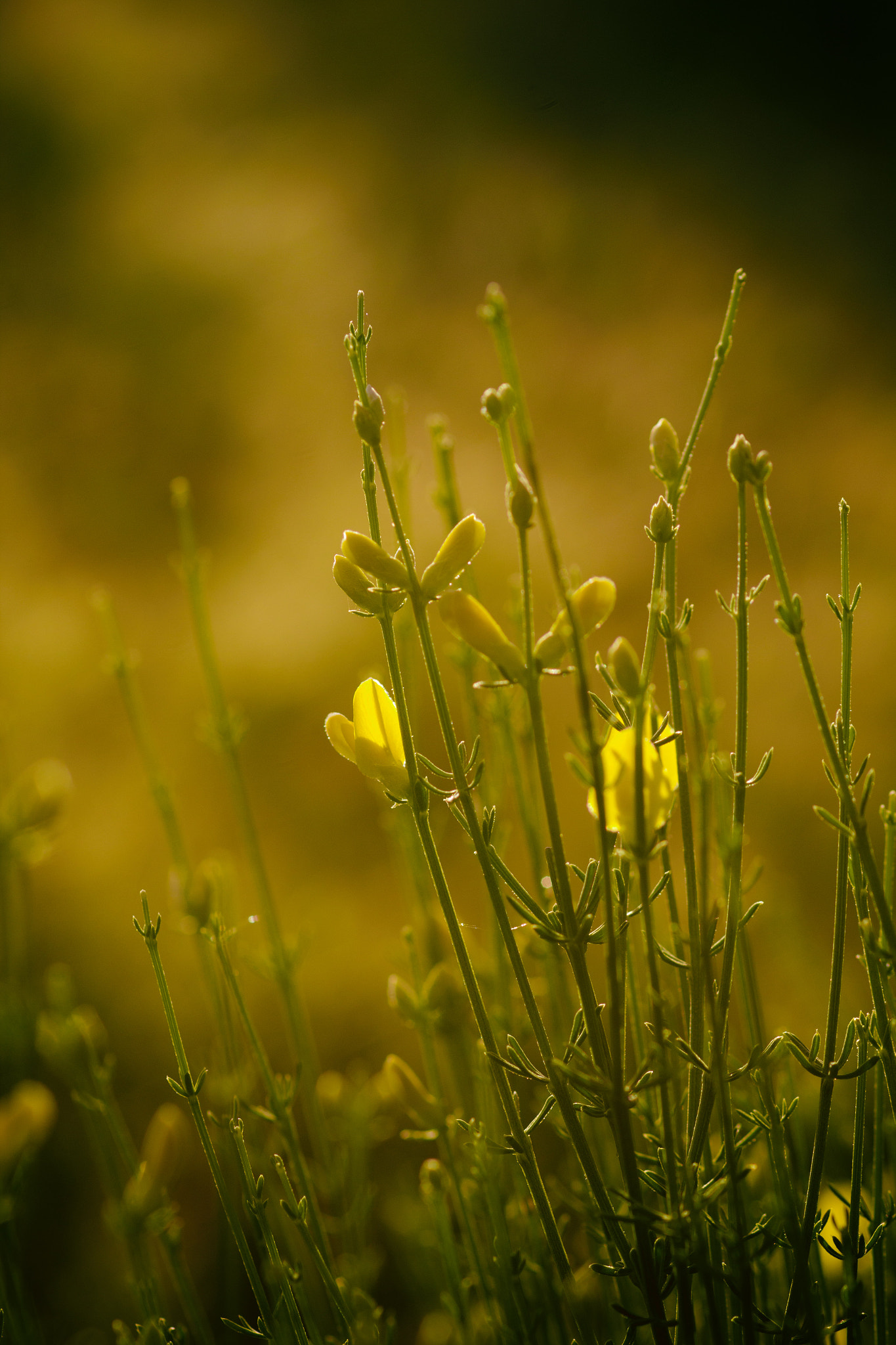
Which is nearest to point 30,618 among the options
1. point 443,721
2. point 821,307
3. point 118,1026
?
point 118,1026

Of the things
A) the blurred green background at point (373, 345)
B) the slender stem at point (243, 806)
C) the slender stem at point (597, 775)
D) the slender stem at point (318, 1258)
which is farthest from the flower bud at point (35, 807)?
the blurred green background at point (373, 345)

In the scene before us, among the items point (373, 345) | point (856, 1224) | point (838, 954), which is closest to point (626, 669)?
point (838, 954)

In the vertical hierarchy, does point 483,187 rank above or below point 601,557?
above

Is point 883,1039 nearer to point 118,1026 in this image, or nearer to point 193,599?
point 193,599

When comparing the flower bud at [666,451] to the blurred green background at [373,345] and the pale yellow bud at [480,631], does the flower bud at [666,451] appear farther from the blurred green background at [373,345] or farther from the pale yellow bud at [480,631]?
the blurred green background at [373,345]

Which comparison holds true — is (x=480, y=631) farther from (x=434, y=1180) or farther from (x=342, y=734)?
(x=434, y=1180)

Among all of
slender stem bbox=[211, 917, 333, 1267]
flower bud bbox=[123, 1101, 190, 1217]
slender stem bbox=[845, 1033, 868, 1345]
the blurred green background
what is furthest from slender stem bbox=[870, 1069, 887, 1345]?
the blurred green background
